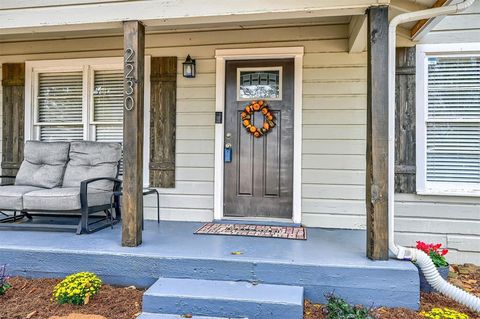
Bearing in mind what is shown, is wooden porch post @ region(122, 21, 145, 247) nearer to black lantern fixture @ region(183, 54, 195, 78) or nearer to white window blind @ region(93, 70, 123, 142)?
black lantern fixture @ region(183, 54, 195, 78)

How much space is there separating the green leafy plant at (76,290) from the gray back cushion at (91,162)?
141 cm

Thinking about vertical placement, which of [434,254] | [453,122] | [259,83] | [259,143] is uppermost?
[259,83]

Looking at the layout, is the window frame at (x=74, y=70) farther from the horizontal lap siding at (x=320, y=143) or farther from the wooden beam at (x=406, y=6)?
the wooden beam at (x=406, y=6)

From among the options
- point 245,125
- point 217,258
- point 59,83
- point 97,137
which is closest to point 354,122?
point 245,125

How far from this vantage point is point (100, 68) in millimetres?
4492

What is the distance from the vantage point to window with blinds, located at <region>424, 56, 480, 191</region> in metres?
3.80

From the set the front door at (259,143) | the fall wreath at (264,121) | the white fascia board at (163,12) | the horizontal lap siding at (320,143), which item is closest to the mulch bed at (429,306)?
the horizontal lap siding at (320,143)

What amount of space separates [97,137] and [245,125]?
1.92m

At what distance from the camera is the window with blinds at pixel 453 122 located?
3.80 metres

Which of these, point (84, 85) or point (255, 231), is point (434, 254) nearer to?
point (255, 231)

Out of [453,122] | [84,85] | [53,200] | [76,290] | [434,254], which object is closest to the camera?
[76,290]

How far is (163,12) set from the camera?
10.1ft

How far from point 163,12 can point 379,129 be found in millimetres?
2032

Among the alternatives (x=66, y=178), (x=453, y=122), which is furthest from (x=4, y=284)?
(x=453, y=122)
